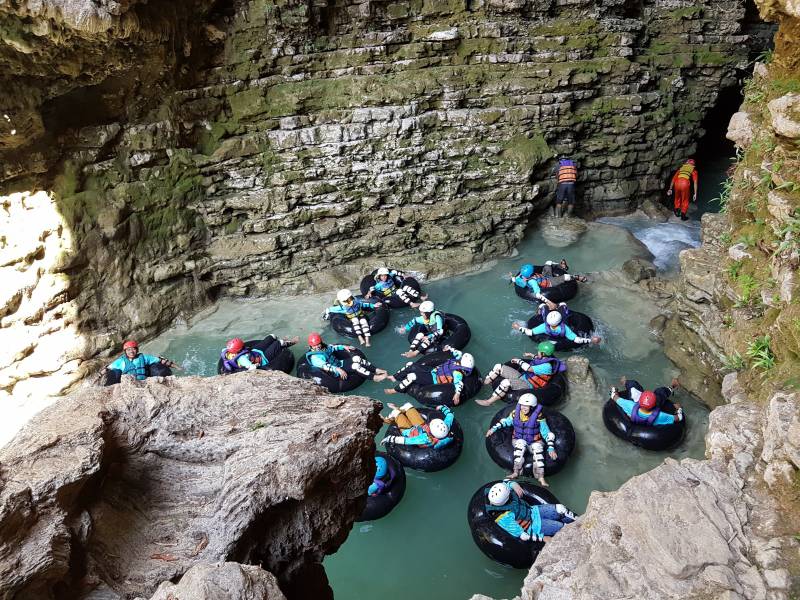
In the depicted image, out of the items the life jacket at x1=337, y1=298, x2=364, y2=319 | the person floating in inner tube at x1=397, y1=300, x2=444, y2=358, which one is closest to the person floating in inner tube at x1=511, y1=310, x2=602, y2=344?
the person floating in inner tube at x1=397, y1=300, x2=444, y2=358

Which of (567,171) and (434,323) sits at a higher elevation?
(567,171)

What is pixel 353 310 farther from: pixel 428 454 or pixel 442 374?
pixel 428 454

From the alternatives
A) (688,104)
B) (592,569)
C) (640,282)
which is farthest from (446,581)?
(688,104)

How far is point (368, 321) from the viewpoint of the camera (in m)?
10.8

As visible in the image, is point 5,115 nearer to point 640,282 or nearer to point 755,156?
point 755,156

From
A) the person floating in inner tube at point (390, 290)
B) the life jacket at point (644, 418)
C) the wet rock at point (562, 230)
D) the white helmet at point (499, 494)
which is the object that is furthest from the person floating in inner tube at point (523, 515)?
the wet rock at point (562, 230)

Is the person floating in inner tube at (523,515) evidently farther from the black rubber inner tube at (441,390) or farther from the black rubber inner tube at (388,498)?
the black rubber inner tube at (441,390)

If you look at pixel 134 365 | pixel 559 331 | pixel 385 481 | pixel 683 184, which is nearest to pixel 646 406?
pixel 559 331

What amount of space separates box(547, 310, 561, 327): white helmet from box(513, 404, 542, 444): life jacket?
2.43 metres

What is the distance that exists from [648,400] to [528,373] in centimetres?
196

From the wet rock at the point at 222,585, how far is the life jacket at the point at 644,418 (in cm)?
650

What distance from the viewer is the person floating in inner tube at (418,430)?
7664 millimetres

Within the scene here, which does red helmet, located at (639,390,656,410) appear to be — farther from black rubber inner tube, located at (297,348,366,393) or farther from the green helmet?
black rubber inner tube, located at (297,348,366,393)

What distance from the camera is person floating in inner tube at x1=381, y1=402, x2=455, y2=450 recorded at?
302 inches
